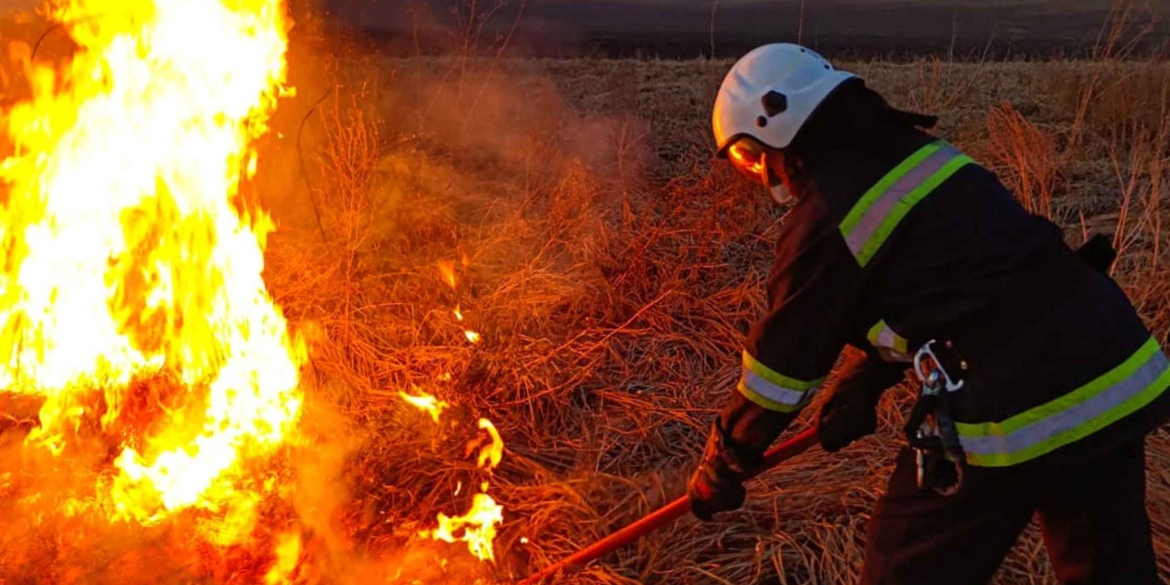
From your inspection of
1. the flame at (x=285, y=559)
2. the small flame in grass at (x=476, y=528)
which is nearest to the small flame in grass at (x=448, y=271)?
the small flame in grass at (x=476, y=528)

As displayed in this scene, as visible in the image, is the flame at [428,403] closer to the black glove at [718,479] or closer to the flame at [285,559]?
the flame at [285,559]

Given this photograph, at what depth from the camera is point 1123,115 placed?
707 centimetres

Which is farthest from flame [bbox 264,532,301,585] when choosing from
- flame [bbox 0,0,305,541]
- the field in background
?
flame [bbox 0,0,305,541]

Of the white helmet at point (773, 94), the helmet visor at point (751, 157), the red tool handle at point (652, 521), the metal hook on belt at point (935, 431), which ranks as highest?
the white helmet at point (773, 94)

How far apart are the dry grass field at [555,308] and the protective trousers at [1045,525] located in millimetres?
938

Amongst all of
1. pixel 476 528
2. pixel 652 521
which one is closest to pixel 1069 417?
pixel 652 521

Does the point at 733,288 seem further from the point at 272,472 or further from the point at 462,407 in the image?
the point at 272,472

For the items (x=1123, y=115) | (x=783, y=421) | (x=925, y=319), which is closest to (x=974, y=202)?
(x=925, y=319)

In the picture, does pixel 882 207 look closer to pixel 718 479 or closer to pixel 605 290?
pixel 718 479

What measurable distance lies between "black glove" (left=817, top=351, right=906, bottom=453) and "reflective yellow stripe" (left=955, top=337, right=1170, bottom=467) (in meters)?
0.53

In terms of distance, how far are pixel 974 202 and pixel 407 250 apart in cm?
483

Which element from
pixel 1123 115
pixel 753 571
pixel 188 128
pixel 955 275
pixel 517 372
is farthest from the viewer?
pixel 1123 115

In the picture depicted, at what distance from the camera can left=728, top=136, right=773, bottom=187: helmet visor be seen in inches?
94.3

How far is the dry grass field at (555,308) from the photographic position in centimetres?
339
